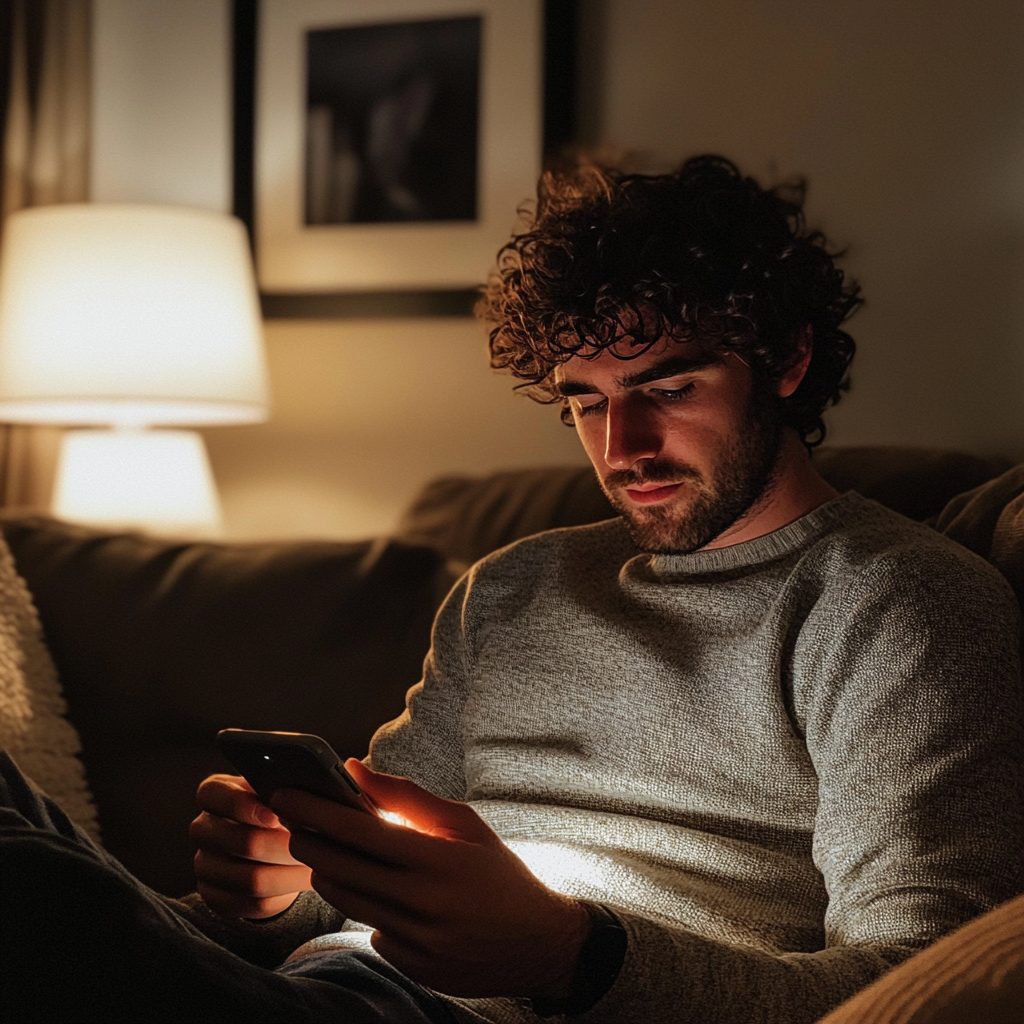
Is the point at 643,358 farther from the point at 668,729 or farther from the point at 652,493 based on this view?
the point at 668,729

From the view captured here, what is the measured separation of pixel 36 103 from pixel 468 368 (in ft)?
3.37

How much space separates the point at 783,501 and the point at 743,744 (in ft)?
0.79

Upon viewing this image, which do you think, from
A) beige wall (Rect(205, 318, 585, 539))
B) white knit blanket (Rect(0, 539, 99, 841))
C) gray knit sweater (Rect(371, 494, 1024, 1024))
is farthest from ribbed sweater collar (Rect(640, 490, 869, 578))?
beige wall (Rect(205, 318, 585, 539))

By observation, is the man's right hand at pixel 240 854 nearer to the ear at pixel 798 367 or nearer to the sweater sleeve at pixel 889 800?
the sweater sleeve at pixel 889 800

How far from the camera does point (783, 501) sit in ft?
3.72

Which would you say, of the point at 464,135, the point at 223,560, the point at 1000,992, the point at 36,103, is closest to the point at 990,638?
the point at 1000,992

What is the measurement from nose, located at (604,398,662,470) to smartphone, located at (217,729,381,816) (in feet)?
1.44

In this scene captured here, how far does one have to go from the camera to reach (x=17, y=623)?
152cm

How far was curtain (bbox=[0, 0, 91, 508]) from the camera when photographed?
233 cm

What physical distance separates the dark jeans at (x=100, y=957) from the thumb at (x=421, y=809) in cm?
13

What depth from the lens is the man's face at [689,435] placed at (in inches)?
43.9

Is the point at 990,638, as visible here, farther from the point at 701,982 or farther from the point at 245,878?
the point at 245,878

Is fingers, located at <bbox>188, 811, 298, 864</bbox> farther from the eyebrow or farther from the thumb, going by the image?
the eyebrow

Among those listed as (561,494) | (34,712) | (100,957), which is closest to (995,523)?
(561,494)
